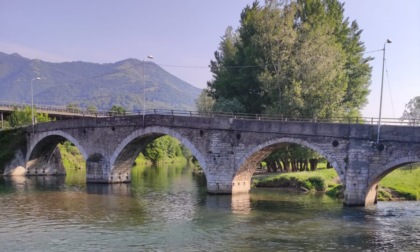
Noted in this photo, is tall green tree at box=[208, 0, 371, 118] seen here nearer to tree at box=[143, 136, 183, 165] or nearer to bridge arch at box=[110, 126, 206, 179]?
bridge arch at box=[110, 126, 206, 179]

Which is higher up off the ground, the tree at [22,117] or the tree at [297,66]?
the tree at [297,66]

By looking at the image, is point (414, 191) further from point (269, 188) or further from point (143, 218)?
point (143, 218)

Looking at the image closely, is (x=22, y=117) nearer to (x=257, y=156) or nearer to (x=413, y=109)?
(x=257, y=156)

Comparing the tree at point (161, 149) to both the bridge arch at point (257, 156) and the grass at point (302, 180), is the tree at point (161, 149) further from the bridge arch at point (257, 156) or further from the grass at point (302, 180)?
the bridge arch at point (257, 156)

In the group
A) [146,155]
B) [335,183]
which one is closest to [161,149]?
[146,155]

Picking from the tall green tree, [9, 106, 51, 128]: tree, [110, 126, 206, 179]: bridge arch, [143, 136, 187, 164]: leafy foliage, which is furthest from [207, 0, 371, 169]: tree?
[143, 136, 187, 164]: leafy foliage

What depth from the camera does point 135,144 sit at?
48.4 meters

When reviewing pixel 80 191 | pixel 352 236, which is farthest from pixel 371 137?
pixel 80 191

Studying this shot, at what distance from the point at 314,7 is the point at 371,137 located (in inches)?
1091

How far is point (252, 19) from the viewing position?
183 ft

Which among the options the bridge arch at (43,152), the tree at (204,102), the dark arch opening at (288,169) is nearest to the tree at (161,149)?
the tree at (204,102)

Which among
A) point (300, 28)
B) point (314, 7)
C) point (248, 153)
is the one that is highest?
point (314, 7)

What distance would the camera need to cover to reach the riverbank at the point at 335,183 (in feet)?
127

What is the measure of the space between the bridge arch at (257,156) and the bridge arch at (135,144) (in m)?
3.54
